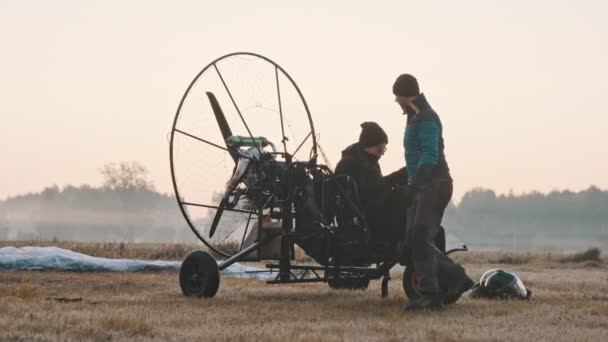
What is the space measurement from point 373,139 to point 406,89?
3.68 ft

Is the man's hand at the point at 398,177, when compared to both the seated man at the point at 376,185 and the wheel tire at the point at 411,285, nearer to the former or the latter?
the seated man at the point at 376,185

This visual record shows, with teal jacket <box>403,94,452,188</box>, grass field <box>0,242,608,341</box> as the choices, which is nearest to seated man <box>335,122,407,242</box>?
teal jacket <box>403,94,452,188</box>

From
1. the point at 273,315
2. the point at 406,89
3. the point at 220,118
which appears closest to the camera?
the point at 273,315

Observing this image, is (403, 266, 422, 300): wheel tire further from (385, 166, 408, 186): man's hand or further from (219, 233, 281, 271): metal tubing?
(219, 233, 281, 271): metal tubing

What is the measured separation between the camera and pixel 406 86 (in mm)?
11070

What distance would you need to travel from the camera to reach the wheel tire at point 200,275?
11891mm

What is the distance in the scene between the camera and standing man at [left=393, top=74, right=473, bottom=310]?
10719 mm

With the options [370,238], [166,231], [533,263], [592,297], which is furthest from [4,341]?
[166,231]

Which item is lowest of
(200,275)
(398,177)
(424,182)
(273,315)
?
(273,315)

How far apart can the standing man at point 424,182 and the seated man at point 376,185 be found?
0.57 metres

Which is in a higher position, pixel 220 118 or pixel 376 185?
pixel 220 118

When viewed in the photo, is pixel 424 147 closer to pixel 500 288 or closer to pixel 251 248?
pixel 251 248

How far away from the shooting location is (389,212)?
11625 millimetres

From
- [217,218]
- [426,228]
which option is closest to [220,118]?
[217,218]
